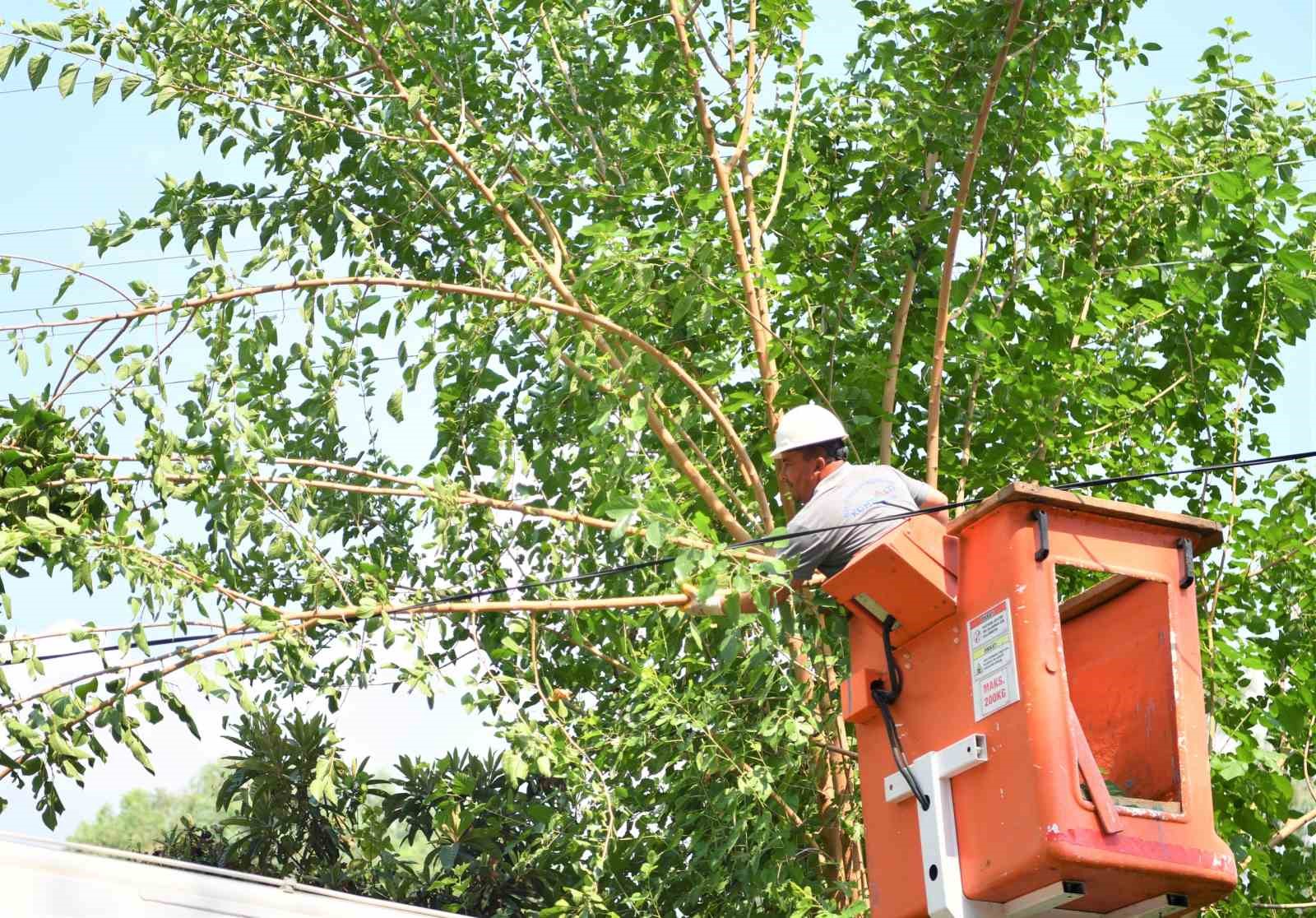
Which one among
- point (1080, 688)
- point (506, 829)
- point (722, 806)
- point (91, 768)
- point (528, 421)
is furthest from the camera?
point (506, 829)

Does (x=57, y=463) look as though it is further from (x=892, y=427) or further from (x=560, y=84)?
(x=892, y=427)

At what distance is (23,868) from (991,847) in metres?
2.27

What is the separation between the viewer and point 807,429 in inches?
197

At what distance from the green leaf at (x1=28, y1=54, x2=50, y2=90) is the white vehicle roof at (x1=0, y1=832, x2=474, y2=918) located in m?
2.71

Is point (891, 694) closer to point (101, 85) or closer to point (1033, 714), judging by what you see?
point (1033, 714)

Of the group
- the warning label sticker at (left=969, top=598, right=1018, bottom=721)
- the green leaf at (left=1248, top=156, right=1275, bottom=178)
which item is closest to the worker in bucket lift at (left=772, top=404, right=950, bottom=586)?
the warning label sticker at (left=969, top=598, right=1018, bottom=721)

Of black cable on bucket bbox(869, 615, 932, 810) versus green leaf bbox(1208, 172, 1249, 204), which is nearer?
black cable on bucket bbox(869, 615, 932, 810)

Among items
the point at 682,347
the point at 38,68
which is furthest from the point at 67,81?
the point at 682,347

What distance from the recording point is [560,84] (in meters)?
6.87

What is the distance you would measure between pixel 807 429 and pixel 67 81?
2848 mm

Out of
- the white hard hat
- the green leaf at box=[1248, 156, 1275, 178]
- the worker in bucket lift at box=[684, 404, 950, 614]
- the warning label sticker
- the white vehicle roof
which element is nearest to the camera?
the white vehicle roof

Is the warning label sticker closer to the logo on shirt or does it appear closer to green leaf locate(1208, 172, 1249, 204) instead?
the logo on shirt

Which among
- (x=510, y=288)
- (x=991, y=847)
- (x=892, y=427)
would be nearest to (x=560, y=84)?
(x=510, y=288)

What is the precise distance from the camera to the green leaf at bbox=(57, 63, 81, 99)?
17.9 ft
